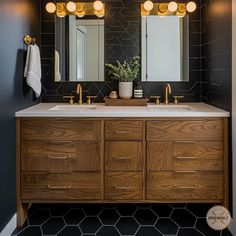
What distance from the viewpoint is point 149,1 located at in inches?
123

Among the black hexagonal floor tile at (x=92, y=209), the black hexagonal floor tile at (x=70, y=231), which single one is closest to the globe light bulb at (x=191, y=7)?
the black hexagonal floor tile at (x=92, y=209)

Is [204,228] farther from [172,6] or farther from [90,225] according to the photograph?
[172,6]

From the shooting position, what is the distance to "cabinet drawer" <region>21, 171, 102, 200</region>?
2533 millimetres

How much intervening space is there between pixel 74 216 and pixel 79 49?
4.93 ft

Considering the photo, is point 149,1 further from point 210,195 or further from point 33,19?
point 210,195

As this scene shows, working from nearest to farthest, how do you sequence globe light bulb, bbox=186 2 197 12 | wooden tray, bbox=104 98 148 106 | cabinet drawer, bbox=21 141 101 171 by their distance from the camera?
1. cabinet drawer, bbox=21 141 101 171
2. wooden tray, bbox=104 98 148 106
3. globe light bulb, bbox=186 2 197 12

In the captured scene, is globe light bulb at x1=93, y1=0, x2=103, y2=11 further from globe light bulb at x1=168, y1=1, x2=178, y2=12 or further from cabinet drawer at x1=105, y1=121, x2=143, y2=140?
cabinet drawer at x1=105, y1=121, x2=143, y2=140

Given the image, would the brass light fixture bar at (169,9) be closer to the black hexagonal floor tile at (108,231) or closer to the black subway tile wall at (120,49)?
the black subway tile wall at (120,49)

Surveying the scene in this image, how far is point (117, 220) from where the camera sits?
264 centimetres

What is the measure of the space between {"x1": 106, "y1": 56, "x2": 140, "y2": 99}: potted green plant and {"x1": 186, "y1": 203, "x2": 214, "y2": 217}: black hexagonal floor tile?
1.10 m

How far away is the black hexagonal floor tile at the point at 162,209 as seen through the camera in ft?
9.02

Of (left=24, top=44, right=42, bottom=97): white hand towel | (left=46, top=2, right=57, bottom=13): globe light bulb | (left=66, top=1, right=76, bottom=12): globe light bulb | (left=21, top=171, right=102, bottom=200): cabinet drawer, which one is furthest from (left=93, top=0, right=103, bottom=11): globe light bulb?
(left=21, top=171, right=102, bottom=200): cabinet drawer

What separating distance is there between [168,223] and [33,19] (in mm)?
2038

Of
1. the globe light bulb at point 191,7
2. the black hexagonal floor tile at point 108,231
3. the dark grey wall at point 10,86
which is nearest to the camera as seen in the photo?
the dark grey wall at point 10,86
